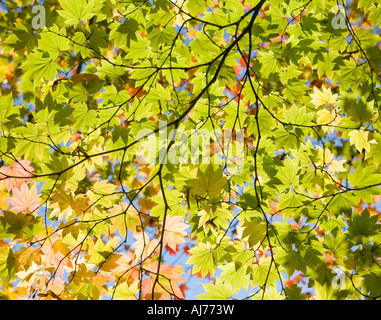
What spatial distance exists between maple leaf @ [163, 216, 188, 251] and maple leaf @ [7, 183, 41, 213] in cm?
79

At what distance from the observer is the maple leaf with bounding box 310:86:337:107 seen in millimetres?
2473

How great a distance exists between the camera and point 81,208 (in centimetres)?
194

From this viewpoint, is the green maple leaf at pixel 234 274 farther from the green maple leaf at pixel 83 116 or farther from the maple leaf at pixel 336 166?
the green maple leaf at pixel 83 116

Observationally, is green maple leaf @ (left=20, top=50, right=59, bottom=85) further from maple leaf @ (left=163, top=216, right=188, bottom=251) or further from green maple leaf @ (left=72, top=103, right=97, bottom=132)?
maple leaf @ (left=163, top=216, right=188, bottom=251)

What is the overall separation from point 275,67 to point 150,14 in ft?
3.35

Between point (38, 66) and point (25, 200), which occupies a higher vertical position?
point (38, 66)

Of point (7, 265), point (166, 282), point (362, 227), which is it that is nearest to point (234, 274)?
point (166, 282)

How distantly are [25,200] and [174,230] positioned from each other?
2.95 feet

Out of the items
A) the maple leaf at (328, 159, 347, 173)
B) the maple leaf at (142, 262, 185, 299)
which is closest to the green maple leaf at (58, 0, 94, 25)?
the maple leaf at (142, 262, 185, 299)

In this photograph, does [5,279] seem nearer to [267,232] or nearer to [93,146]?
[93,146]

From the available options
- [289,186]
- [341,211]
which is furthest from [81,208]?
[341,211]

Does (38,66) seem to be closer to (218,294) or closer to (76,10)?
(76,10)

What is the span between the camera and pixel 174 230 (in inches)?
71.9

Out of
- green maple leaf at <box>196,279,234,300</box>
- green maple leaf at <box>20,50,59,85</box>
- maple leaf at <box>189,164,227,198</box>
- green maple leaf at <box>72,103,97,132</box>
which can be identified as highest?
green maple leaf at <box>20,50,59,85</box>
